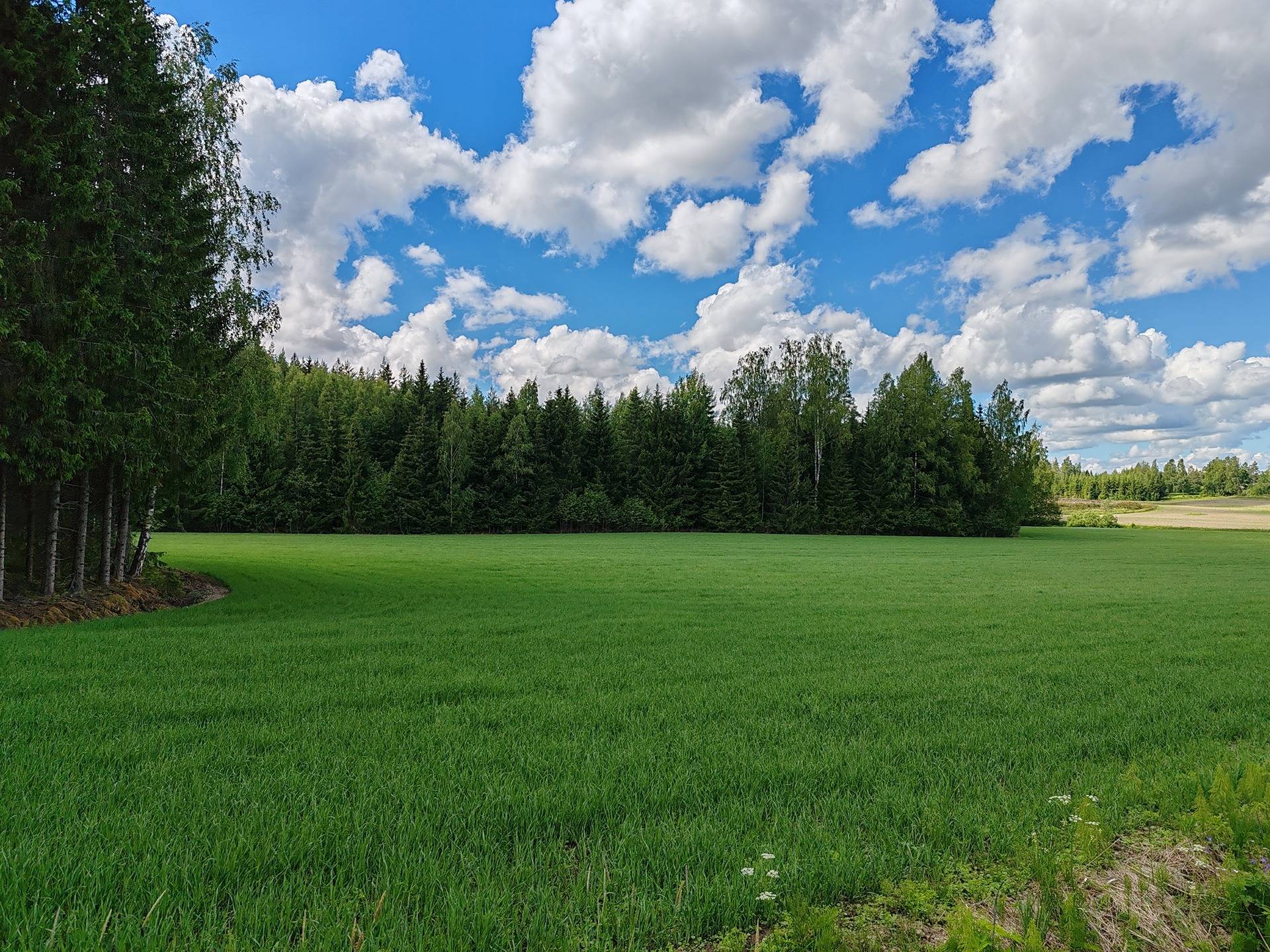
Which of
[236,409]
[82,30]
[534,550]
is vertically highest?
[82,30]

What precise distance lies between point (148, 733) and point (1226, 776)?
751 cm

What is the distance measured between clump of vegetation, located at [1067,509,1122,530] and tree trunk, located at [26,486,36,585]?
8680 centimetres

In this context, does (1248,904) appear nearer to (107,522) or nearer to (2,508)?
(2,508)

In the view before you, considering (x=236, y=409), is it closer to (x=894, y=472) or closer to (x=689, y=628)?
(x=689, y=628)

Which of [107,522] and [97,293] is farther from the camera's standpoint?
[107,522]

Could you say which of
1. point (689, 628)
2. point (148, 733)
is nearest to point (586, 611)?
point (689, 628)

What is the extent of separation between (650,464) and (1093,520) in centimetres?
5483

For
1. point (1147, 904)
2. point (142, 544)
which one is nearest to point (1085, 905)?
point (1147, 904)

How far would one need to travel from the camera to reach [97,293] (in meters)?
10.9

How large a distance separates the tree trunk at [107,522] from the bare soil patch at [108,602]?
13.9 inches

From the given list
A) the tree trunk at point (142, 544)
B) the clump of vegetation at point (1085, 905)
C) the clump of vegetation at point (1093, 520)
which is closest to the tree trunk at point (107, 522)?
the tree trunk at point (142, 544)

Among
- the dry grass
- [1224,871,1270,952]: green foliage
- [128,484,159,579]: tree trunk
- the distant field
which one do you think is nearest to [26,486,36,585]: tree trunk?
[128,484,159,579]: tree trunk

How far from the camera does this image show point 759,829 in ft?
11.6

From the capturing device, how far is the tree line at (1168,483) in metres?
135
